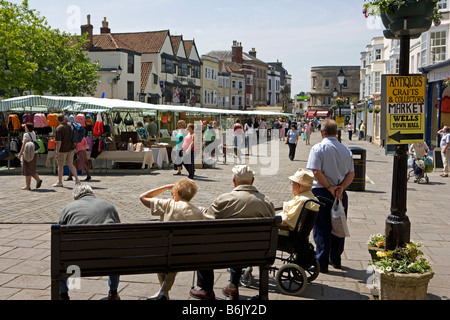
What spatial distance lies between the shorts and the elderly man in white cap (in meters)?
8.98

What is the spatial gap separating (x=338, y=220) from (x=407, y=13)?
7.66ft

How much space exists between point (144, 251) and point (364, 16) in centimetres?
357

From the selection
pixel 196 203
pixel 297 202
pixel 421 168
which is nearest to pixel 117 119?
pixel 196 203

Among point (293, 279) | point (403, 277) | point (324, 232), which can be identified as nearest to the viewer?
point (403, 277)

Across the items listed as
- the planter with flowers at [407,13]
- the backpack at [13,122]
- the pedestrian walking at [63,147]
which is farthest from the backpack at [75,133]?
the planter with flowers at [407,13]

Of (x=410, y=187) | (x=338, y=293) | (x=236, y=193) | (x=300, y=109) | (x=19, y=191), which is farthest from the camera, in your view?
(x=300, y=109)

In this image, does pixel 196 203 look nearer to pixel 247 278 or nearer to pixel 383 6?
pixel 247 278

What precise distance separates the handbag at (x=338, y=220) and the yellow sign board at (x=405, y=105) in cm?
107

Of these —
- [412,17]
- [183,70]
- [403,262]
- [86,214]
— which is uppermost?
[183,70]

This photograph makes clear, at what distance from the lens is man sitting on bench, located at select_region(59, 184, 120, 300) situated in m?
4.55

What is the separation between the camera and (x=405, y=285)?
14.7 ft

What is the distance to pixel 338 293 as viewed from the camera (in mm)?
5254
